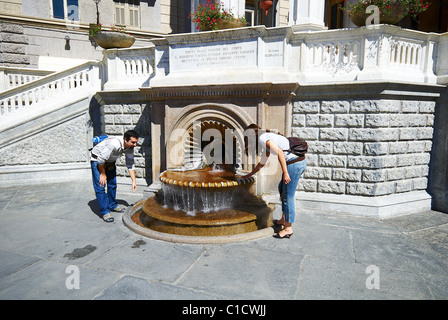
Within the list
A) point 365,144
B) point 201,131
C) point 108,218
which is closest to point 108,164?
point 108,218

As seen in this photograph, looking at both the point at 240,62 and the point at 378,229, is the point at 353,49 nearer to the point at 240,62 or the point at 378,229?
the point at 240,62

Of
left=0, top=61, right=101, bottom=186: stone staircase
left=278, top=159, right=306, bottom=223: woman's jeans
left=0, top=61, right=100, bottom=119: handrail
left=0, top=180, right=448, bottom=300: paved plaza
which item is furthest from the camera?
left=0, top=61, right=100, bottom=119: handrail

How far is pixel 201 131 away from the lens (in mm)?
8219

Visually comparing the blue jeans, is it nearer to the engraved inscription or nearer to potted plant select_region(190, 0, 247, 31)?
the engraved inscription

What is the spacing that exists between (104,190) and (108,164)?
546 millimetres

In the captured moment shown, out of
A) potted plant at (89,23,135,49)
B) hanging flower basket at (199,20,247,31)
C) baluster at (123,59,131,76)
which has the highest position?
hanging flower basket at (199,20,247,31)

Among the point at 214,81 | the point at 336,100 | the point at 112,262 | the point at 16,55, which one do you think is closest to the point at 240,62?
the point at 214,81

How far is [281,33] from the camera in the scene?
267 inches

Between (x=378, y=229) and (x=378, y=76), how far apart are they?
10.6ft

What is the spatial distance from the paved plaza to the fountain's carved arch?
2216 mm

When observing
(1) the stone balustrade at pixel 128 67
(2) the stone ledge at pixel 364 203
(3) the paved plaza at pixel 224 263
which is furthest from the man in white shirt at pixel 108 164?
(2) the stone ledge at pixel 364 203

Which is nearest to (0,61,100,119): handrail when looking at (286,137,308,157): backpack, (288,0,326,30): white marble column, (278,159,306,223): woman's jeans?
(288,0,326,30): white marble column

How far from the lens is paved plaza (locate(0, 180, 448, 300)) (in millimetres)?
3607
